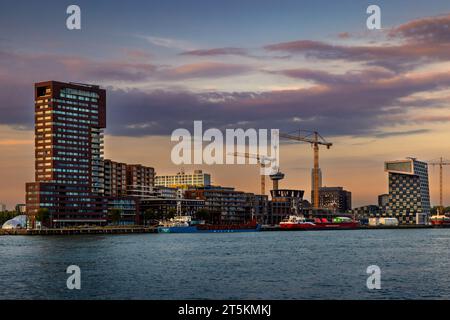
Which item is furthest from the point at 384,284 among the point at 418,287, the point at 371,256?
the point at 371,256

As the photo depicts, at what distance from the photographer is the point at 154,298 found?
52.1m

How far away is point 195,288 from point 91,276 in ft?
47.3

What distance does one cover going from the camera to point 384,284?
58.8 meters
